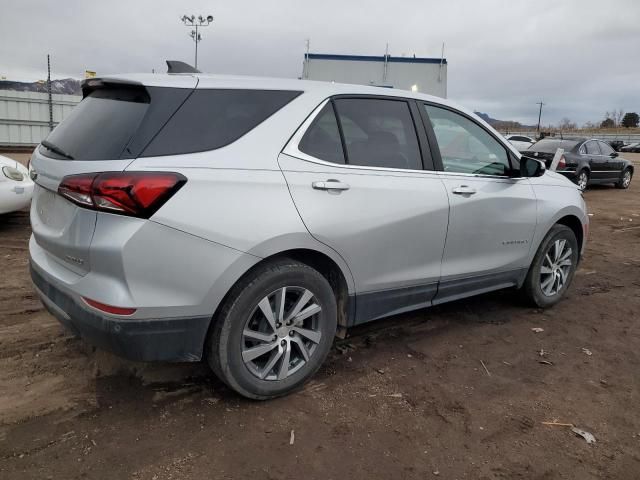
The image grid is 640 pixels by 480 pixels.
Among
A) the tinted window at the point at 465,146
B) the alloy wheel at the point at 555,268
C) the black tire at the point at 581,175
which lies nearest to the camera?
the tinted window at the point at 465,146

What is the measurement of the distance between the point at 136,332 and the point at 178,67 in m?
1.63

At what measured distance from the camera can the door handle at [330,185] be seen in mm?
2852

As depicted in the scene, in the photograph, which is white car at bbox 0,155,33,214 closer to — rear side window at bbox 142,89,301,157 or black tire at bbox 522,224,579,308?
rear side window at bbox 142,89,301,157

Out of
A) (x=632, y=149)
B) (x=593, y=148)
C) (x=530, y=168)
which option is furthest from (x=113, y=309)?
(x=632, y=149)

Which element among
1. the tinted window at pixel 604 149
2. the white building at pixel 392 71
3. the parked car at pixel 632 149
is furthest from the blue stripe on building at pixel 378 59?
the parked car at pixel 632 149

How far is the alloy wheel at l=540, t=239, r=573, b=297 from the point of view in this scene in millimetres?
4578

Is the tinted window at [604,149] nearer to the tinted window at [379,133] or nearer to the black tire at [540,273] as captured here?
the black tire at [540,273]

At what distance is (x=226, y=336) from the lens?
104 inches

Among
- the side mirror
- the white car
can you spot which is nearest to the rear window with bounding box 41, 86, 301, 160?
the side mirror

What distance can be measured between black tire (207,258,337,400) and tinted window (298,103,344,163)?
64cm

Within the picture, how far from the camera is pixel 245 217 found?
2.58 m

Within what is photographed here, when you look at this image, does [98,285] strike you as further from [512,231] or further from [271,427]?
[512,231]

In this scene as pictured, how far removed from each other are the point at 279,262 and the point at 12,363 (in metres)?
1.85

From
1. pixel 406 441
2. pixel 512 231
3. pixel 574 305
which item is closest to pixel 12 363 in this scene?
pixel 406 441
